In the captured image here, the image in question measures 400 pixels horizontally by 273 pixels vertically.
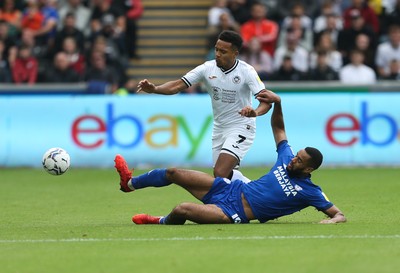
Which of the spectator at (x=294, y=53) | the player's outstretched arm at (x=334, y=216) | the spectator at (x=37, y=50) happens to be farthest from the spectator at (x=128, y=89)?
the player's outstretched arm at (x=334, y=216)

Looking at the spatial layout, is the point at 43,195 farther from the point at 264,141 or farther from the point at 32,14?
the point at 32,14

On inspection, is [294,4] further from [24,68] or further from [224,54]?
[224,54]

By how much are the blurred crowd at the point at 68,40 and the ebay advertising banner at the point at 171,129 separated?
1.35 m

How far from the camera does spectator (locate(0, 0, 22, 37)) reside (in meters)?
24.8

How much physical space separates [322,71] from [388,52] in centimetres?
172

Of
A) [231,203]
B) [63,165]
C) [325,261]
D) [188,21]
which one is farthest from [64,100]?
[325,261]

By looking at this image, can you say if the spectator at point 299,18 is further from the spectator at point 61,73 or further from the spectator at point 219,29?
the spectator at point 61,73

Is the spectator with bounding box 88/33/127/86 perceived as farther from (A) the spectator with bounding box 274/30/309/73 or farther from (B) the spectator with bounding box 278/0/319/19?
(B) the spectator with bounding box 278/0/319/19

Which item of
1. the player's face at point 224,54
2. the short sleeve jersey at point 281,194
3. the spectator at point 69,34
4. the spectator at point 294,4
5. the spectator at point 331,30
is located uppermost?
the player's face at point 224,54

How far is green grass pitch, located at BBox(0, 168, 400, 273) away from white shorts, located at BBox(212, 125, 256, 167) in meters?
1.04

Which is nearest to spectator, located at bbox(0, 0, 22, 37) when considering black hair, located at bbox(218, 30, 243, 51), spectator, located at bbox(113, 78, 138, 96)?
spectator, located at bbox(113, 78, 138, 96)

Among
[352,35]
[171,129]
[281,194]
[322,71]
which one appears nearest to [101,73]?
[171,129]

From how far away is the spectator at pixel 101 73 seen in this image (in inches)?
877

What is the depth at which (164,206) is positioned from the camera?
14336mm
